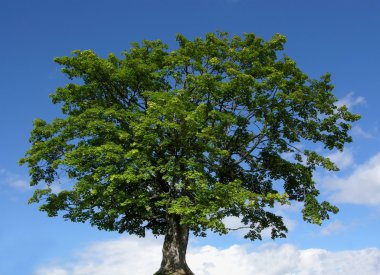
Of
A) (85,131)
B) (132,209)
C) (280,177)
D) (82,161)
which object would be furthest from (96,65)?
(280,177)

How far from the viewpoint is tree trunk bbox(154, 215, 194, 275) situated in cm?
3100

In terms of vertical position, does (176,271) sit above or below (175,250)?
below

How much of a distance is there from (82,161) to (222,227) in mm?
10379

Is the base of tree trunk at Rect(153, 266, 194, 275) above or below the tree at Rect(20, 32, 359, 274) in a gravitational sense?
below

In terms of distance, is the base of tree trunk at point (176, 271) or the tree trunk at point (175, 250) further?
the tree trunk at point (175, 250)

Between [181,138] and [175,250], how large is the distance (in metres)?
8.31

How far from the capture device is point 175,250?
31.6 metres

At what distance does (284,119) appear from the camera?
109ft

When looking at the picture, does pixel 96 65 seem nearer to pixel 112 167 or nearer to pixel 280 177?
pixel 112 167

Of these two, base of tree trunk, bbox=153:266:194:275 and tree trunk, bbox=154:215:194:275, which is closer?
base of tree trunk, bbox=153:266:194:275

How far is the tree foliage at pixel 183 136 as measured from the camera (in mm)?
28172

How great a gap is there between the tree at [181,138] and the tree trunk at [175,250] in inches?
2.9

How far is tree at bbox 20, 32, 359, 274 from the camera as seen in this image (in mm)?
28203

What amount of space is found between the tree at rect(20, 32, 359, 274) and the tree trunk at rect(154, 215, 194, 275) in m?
0.07
